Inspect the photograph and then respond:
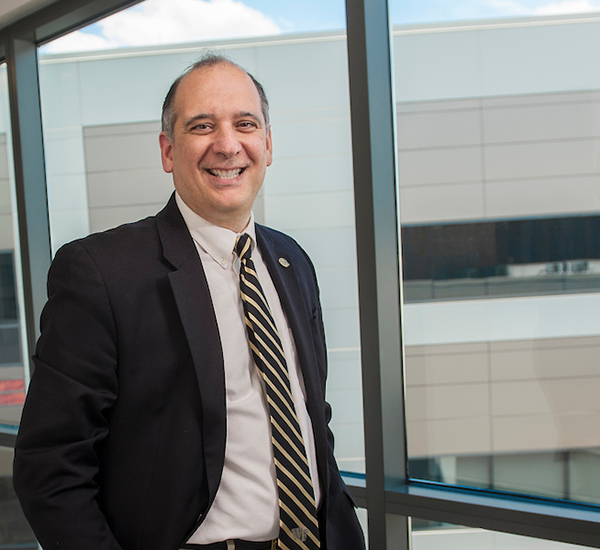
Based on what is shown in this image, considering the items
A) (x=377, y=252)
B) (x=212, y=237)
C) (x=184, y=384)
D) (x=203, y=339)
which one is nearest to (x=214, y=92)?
(x=212, y=237)

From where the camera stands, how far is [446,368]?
6.24 feet

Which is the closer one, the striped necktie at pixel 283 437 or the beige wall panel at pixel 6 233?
the striped necktie at pixel 283 437

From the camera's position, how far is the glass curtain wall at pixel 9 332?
9.96ft

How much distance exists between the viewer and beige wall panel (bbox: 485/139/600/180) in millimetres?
1692

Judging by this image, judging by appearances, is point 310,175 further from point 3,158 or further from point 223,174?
point 3,158

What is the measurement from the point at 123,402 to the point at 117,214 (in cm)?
164

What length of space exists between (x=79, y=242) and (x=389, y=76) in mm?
1236

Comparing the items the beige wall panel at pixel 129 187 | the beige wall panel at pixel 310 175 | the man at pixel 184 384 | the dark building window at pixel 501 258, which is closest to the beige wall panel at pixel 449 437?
the dark building window at pixel 501 258

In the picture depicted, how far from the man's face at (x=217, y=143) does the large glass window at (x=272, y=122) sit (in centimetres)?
82

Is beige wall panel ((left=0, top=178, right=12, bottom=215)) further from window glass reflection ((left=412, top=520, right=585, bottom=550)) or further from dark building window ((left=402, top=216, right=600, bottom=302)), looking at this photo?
window glass reflection ((left=412, top=520, right=585, bottom=550))

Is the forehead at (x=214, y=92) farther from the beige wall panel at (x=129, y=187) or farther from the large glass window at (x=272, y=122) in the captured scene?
the beige wall panel at (x=129, y=187)

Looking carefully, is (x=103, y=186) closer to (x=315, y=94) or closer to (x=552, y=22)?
(x=315, y=94)

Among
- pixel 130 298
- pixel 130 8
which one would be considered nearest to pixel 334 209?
Answer: pixel 130 298

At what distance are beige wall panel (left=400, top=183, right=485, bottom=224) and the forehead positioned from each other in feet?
2.60
